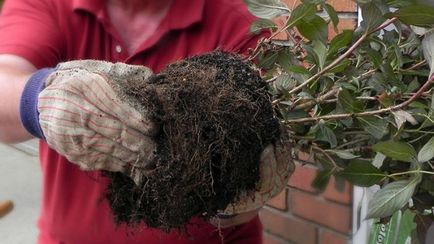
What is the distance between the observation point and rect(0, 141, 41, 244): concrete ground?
3900 mm

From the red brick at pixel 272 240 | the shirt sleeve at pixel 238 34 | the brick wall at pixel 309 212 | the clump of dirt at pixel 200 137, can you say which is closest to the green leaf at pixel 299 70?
the clump of dirt at pixel 200 137

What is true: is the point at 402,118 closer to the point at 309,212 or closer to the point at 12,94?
the point at 12,94

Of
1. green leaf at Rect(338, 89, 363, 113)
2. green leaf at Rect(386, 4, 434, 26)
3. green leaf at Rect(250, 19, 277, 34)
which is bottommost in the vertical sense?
green leaf at Rect(338, 89, 363, 113)

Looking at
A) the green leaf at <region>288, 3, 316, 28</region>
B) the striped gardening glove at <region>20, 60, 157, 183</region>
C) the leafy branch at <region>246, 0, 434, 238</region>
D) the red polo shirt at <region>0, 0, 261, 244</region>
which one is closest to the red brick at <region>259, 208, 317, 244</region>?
the red polo shirt at <region>0, 0, 261, 244</region>

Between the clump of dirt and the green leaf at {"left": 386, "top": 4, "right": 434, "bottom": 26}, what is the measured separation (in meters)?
0.30

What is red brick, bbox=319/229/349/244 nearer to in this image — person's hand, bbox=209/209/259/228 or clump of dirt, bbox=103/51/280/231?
person's hand, bbox=209/209/259/228

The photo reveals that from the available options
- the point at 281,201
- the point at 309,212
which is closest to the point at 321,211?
the point at 309,212

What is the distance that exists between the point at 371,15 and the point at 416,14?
95 mm

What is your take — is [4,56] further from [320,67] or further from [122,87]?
[320,67]

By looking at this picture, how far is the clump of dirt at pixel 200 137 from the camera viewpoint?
3.47 ft

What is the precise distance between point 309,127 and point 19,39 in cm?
71

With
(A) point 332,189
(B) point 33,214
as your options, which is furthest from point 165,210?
(B) point 33,214

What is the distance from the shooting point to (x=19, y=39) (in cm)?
138

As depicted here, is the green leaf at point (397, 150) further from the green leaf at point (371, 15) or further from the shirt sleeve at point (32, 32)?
the shirt sleeve at point (32, 32)
